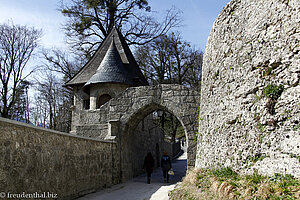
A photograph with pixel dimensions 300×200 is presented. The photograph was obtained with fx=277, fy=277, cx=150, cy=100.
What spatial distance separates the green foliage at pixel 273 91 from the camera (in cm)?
360

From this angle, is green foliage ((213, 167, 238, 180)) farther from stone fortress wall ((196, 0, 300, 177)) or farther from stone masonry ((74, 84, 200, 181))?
stone masonry ((74, 84, 200, 181))

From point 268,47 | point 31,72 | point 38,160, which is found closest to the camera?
point 268,47

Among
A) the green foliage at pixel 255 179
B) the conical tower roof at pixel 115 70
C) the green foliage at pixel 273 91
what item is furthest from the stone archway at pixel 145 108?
the green foliage at pixel 273 91

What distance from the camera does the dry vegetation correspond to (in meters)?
2.91

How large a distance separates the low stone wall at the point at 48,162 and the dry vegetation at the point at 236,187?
269 cm

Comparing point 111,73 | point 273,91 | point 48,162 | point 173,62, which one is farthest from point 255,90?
point 173,62

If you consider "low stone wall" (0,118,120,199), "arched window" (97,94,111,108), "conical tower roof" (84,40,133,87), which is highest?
"conical tower roof" (84,40,133,87)

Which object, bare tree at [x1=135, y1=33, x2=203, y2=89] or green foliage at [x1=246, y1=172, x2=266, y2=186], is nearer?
green foliage at [x1=246, y1=172, x2=266, y2=186]

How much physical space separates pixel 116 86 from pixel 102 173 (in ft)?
19.3

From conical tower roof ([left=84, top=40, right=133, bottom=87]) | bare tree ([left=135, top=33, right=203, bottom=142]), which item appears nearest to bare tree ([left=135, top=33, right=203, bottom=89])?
bare tree ([left=135, top=33, right=203, bottom=142])

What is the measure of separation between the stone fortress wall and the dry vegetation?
14cm

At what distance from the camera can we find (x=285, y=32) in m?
3.68

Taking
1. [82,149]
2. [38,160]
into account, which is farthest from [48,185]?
[82,149]

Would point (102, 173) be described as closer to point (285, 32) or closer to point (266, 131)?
point (266, 131)
